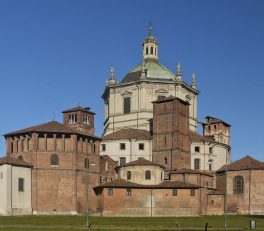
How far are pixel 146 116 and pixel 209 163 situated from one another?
13.9m

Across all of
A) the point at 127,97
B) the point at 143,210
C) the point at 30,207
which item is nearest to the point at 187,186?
the point at 143,210

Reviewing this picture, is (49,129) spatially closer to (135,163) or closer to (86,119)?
(135,163)

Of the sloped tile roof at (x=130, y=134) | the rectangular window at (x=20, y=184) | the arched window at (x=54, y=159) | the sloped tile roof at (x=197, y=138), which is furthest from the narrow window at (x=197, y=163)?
the rectangular window at (x=20, y=184)

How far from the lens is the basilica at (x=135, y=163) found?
81.9 m

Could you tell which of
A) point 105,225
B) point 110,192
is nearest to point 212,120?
point 110,192

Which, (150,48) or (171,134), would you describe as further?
(150,48)

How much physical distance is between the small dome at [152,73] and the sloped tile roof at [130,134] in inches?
438

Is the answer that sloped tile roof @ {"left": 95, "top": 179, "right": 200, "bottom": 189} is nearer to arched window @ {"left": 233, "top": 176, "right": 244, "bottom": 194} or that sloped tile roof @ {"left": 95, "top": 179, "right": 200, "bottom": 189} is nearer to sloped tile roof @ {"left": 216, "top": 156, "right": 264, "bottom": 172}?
arched window @ {"left": 233, "top": 176, "right": 244, "bottom": 194}

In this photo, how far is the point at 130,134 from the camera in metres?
98.6

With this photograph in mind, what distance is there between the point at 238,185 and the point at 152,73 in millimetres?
26784

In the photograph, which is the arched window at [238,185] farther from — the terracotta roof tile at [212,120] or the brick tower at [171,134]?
the terracotta roof tile at [212,120]

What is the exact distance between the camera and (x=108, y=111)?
Result: 11075 cm

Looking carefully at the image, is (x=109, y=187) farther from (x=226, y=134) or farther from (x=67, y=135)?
(x=226, y=134)

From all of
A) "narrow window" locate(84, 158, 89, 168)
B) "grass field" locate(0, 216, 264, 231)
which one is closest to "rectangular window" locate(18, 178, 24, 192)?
"narrow window" locate(84, 158, 89, 168)
